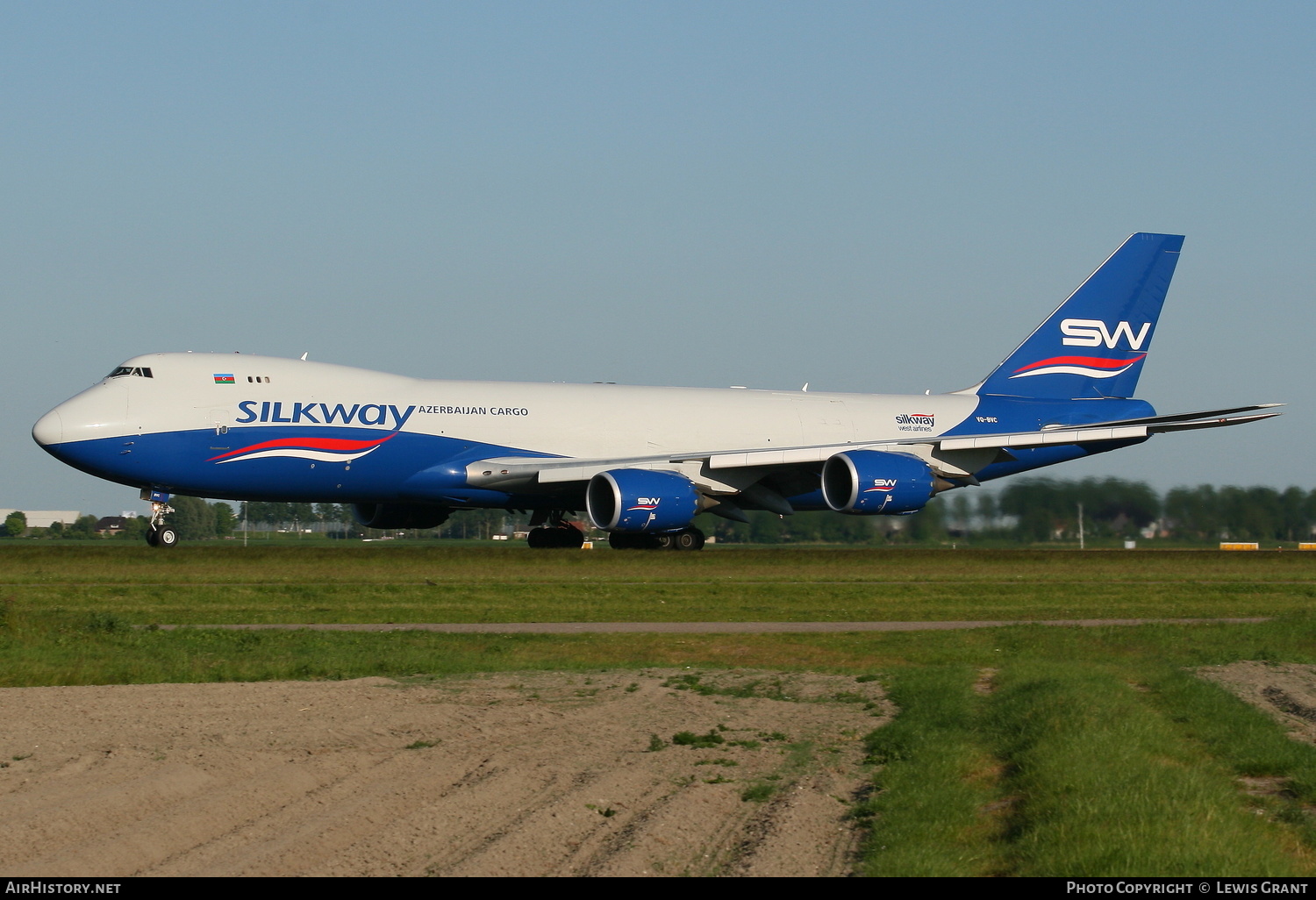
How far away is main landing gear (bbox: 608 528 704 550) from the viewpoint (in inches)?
1344

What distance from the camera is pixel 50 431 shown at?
28766 millimetres

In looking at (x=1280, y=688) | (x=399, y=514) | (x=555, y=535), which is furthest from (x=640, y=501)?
(x=1280, y=688)

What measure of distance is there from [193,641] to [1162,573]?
2165 centimetres

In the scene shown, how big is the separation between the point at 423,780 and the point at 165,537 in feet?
77.4

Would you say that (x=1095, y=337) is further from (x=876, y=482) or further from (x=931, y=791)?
(x=931, y=791)

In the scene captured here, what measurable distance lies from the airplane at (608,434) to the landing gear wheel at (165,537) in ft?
0.18

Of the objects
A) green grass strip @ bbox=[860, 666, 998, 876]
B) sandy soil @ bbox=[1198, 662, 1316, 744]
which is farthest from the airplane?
green grass strip @ bbox=[860, 666, 998, 876]

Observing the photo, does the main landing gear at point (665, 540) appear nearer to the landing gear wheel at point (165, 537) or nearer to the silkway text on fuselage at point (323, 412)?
the silkway text on fuselage at point (323, 412)

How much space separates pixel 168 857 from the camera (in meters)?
6.95

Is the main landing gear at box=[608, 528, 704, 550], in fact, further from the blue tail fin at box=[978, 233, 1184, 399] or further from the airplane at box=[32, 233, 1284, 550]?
the blue tail fin at box=[978, 233, 1184, 399]

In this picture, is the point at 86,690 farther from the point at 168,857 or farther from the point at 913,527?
the point at 913,527

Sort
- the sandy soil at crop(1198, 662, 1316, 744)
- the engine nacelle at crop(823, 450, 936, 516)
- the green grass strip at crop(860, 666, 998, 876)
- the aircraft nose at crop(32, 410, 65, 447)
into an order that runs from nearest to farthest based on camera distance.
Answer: the green grass strip at crop(860, 666, 998, 876) < the sandy soil at crop(1198, 662, 1316, 744) < the aircraft nose at crop(32, 410, 65, 447) < the engine nacelle at crop(823, 450, 936, 516)

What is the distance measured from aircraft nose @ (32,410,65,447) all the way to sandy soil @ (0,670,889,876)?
1750 centimetres

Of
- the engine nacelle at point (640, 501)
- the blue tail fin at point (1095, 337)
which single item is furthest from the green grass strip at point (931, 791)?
the blue tail fin at point (1095, 337)
